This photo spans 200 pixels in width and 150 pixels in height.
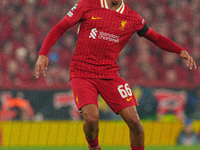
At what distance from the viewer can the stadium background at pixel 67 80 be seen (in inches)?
378

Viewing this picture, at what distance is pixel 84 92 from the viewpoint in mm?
5383

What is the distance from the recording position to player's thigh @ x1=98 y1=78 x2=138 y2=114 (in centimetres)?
547

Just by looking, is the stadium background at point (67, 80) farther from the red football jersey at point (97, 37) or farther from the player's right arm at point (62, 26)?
the player's right arm at point (62, 26)

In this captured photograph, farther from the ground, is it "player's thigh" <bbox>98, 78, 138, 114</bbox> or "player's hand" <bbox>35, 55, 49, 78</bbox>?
"player's hand" <bbox>35, 55, 49, 78</bbox>

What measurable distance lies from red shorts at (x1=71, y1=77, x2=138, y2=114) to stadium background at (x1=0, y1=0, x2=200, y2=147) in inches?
164

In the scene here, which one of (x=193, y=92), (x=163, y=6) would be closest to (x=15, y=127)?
(x=193, y=92)

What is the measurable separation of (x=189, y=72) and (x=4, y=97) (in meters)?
5.51

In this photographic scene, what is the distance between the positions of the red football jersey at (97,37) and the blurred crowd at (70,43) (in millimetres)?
6013

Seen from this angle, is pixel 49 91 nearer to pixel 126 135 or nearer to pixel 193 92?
pixel 126 135

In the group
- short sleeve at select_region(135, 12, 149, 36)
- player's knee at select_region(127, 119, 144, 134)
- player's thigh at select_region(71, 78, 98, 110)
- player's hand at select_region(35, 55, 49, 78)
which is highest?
short sleeve at select_region(135, 12, 149, 36)

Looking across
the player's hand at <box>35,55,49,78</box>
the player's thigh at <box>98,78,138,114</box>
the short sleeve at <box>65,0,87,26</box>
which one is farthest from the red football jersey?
the player's hand at <box>35,55,49,78</box>

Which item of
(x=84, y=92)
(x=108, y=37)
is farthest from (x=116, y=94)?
(x=108, y=37)

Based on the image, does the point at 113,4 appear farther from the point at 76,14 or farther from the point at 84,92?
the point at 84,92

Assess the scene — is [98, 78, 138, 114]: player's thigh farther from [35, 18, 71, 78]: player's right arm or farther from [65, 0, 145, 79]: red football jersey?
→ [35, 18, 71, 78]: player's right arm
